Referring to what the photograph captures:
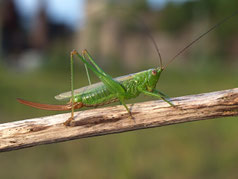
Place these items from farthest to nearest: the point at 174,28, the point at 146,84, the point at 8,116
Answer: the point at 174,28, the point at 8,116, the point at 146,84

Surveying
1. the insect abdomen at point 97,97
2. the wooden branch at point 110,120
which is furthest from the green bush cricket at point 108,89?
the wooden branch at point 110,120

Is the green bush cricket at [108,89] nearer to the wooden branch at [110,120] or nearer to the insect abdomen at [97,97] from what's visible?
the insect abdomen at [97,97]

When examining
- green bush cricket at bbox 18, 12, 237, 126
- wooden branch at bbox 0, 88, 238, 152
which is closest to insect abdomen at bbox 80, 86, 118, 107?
green bush cricket at bbox 18, 12, 237, 126

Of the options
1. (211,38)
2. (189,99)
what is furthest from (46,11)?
(189,99)

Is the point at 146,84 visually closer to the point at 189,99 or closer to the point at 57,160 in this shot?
the point at 189,99

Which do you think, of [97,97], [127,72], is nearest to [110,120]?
[97,97]

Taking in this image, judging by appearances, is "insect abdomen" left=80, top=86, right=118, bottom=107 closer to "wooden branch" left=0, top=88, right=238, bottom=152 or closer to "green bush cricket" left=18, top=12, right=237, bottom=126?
"green bush cricket" left=18, top=12, right=237, bottom=126

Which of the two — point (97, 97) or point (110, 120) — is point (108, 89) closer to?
point (97, 97)
